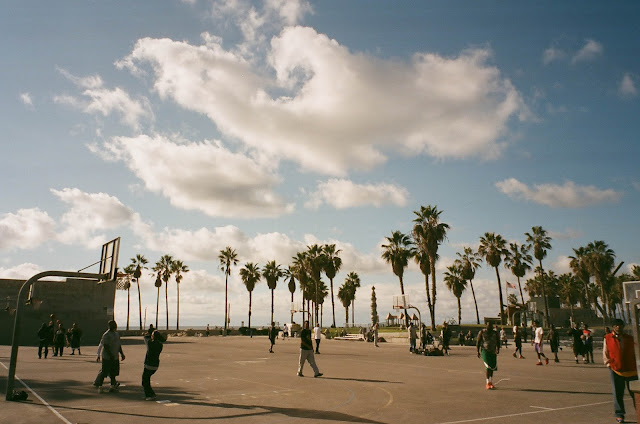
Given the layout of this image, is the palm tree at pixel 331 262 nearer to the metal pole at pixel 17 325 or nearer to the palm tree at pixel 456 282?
the palm tree at pixel 456 282

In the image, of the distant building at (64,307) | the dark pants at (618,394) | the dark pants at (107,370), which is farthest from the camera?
the distant building at (64,307)

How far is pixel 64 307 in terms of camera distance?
42938mm

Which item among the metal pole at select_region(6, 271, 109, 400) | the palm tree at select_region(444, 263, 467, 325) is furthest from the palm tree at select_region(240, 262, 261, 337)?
the metal pole at select_region(6, 271, 109, 400)

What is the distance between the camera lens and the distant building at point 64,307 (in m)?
40.4

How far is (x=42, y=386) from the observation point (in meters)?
12.7

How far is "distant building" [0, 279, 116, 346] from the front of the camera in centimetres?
4041

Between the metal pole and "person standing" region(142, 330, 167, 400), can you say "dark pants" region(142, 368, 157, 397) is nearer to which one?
"person standing" region(142, 330, 167, 400)

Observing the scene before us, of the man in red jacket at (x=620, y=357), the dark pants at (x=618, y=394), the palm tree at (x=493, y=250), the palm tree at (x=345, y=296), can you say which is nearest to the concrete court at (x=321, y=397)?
the dark pants at (x=618, y=394)

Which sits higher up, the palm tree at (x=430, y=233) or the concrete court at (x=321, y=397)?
the palm tree at (x=430, y=233)

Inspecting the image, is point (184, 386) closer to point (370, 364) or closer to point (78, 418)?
point (78, 418)

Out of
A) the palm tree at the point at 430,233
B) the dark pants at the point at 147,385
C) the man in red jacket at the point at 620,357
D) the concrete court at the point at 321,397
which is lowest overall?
the concrete court at the point at 321,397

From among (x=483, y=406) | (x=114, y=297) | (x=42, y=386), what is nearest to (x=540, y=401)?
(x=483, y=406)

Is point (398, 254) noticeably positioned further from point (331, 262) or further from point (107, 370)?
point (107, 370)

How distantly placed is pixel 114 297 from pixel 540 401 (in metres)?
45.0
